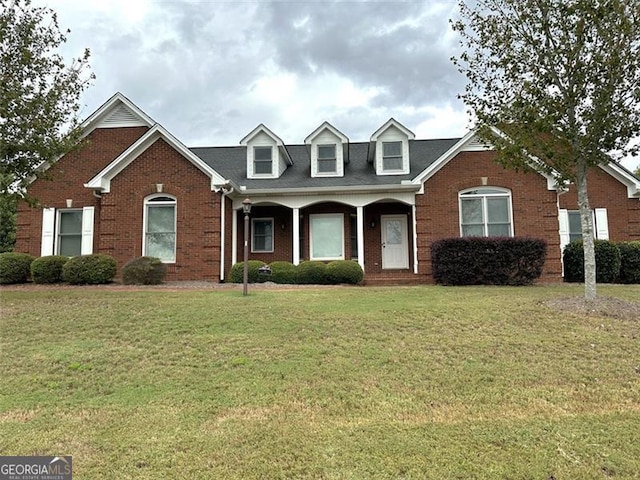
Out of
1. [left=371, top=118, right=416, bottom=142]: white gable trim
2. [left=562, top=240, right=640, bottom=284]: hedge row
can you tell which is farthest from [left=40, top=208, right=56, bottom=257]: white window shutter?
[left=562, top=240, right=640, bottom=284]: hedge row

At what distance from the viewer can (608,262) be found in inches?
559

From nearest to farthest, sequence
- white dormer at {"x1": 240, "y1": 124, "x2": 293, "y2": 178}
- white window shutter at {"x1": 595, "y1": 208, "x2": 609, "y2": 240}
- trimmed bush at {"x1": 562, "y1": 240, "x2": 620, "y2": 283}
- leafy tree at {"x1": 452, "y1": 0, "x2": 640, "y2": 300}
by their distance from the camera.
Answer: leafy tree at {"x1": 452, "y1": 0, "x2": 640, "y2": 300}, trimmed bush at {"x1": 562, "y1": 240, "x2": 620, "y2": 283}, white window shutter at {"x1": 595, "y1": 208, "x2": 609, "y2": 240}, white dormer at {"x1": 240, "y1": 124, "x2": 293, "y2": 178}

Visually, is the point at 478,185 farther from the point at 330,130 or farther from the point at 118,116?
the point at 118,116

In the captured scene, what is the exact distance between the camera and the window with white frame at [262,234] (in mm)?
17750

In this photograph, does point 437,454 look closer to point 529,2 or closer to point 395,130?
point 529,2

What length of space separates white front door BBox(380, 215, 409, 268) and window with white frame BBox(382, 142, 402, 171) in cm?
198

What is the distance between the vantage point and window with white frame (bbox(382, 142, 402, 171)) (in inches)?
679

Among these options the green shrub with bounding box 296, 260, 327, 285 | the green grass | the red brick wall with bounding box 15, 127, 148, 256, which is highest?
the red brick wall with bounding box 15, 127, 148, 256

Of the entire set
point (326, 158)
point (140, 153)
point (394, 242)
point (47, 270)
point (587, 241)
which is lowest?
point (47, 270)

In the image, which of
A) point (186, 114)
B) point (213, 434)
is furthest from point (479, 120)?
point (186, 114)

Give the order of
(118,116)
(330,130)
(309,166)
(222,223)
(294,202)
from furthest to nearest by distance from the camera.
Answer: (309,166)
(330,130)
(118,116)
(294,202)
(222,223)

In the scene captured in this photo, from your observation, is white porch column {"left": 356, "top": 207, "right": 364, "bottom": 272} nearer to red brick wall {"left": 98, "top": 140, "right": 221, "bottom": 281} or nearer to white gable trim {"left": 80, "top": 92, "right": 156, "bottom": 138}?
red brick wall {"left": 98, "top": 140, "right": 221, "bottom": 281}

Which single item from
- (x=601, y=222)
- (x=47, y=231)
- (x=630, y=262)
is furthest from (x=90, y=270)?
(x=601, y=222)

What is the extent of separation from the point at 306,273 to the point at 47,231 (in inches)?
382
